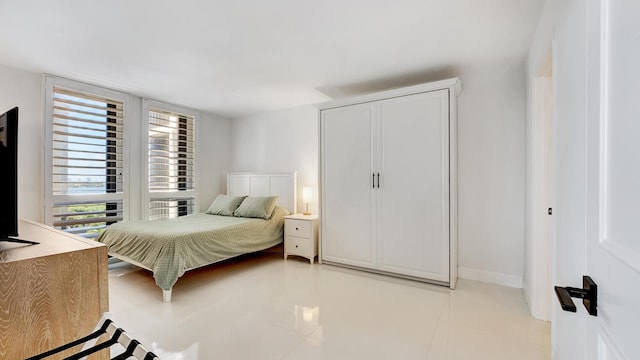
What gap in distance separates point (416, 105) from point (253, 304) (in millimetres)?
2635

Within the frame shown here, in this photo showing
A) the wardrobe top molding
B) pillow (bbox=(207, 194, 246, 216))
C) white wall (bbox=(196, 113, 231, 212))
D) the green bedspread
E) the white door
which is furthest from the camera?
white wall (bbox=(196, 113, 231, 212))

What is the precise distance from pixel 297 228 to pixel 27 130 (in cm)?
331

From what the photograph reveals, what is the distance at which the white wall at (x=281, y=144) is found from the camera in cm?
452

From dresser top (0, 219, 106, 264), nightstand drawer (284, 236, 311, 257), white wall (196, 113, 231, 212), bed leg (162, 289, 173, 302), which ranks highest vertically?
white wall (196, 113, 231, 212)

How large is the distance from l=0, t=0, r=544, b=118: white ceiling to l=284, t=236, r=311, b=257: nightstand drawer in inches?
82.3

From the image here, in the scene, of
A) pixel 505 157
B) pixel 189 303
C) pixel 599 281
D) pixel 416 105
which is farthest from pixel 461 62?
pixel 189 303

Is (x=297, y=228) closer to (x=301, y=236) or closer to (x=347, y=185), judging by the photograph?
(x=301, y=236)

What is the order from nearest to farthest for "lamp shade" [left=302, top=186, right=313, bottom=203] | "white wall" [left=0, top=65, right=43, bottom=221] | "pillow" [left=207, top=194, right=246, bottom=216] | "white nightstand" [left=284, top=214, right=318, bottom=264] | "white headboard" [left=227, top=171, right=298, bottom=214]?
"white wall" [left=0, top=65, right=43, bottom=221], "white nightstand" [left=284, top=214, right=318, bottom=264], "lamp shade" [left=302, top=186, right=313, bottom=203], "pillow" [left=207, top=194, right=246, bottom=216], "white headboard" [left=227, top=171, right=298, bottom=214]

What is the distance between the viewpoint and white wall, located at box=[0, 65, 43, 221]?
3.06 meters

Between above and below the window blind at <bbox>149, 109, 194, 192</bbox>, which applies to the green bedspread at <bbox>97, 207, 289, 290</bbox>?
below

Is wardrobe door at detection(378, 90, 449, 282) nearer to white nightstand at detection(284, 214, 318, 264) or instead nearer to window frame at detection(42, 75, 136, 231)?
white nightstand at detection(284, 214, 318, 264)

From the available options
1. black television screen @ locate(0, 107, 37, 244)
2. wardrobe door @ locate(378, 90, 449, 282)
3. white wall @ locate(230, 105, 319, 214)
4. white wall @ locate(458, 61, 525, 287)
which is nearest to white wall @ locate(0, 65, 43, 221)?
black television screen @ locate(0, 107, 37, 244)

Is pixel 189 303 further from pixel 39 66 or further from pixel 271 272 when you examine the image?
pixel 39 66

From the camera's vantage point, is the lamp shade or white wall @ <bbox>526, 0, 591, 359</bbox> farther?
the lamp shade
